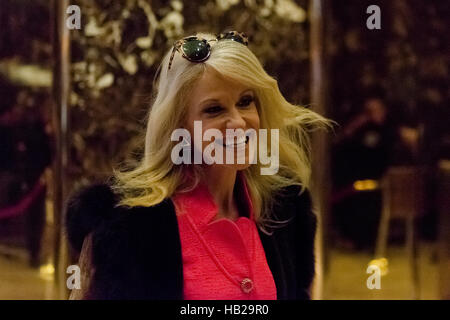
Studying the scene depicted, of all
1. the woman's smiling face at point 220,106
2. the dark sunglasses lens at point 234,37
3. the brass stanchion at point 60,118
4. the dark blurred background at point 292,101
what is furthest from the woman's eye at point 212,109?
the brass stanchion at point 60,118

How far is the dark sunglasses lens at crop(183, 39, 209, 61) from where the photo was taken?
1164 millimetres

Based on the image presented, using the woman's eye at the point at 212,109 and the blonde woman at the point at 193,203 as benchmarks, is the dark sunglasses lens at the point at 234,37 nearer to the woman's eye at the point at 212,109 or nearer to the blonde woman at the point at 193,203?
the blonde woman at the point at 193,203

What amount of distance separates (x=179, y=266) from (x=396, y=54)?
8.24ft

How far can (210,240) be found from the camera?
1212 mm

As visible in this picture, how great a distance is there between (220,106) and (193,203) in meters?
0.20

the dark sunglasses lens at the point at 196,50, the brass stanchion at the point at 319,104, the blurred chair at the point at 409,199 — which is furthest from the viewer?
the blurred chair at the point at 409,199

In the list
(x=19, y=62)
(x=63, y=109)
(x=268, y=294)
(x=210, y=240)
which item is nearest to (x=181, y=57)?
(x=210, y=240)

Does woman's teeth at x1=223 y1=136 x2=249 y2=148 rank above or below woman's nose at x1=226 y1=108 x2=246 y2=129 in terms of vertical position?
below

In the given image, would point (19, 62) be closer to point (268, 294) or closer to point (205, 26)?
point (205, 26)

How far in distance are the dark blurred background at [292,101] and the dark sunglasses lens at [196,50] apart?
1.57ft

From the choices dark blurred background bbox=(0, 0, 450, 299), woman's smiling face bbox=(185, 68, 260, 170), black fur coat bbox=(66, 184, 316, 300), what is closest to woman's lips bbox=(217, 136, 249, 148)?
woman's smiling face bbox=(185, 68, 260, 170)

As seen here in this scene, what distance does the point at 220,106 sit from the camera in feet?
3.97

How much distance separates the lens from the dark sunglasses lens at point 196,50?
1.16 m

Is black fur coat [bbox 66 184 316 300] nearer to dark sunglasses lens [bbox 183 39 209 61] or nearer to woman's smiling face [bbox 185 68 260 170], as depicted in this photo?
woman's smiling face [bbox 185 68 260 170]
